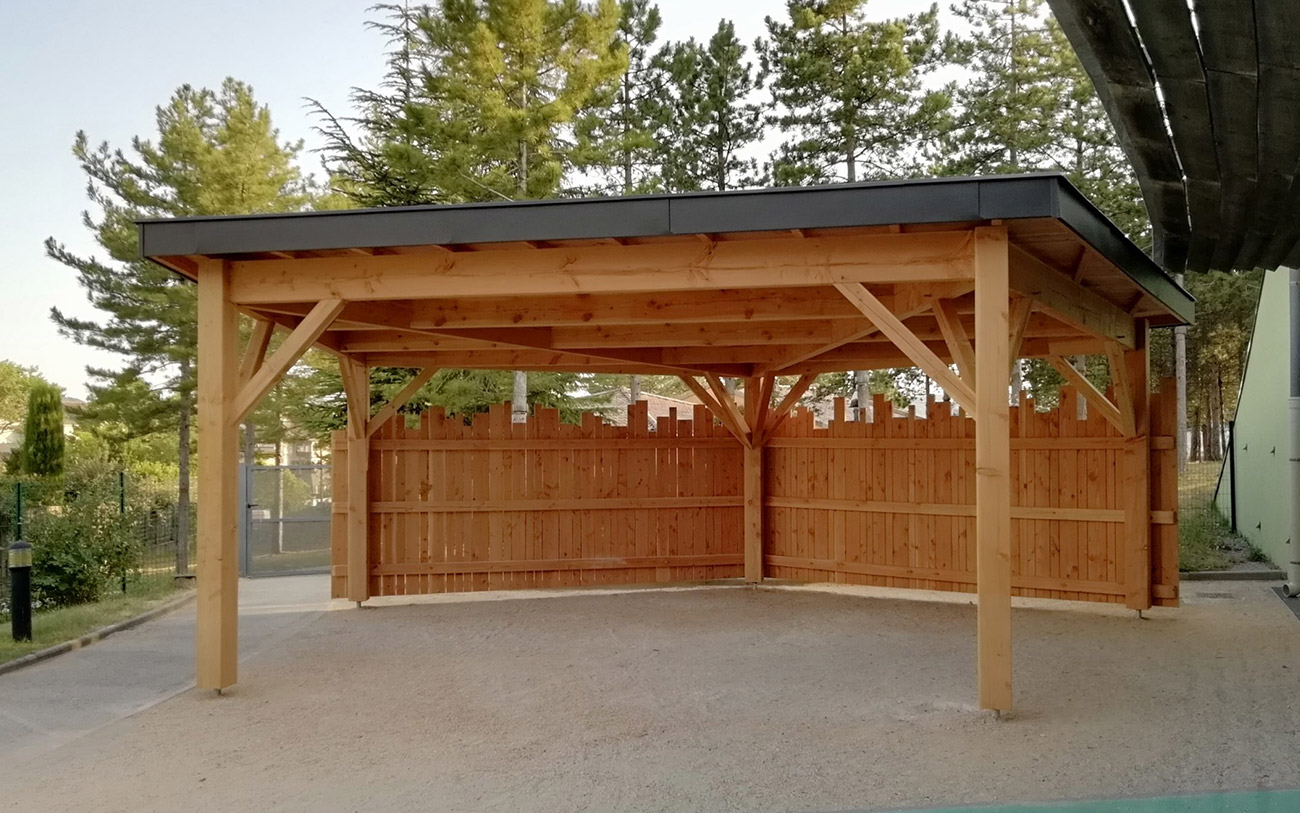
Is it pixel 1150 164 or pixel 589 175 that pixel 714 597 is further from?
pixel 589 175

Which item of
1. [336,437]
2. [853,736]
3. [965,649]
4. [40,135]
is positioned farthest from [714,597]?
[40,135]

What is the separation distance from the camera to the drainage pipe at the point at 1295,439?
9.91 m

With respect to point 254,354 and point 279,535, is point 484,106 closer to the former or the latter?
point 279,535

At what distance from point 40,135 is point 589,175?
673 inches

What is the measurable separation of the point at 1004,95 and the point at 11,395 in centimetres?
4630

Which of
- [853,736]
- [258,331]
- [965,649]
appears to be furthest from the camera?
[965,649]

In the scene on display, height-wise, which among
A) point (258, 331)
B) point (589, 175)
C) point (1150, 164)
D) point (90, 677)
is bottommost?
point (90, 677)

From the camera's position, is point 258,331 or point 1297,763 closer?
point 1297,763

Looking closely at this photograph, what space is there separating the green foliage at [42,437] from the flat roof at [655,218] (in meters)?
18.3

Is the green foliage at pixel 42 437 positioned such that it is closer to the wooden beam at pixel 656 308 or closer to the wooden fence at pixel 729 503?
the wooden fence at pixel 729 503

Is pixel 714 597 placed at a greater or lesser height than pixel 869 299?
lesser

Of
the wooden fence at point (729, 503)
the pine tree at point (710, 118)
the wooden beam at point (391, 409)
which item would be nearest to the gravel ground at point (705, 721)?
the wooden fence at point (729, 503)

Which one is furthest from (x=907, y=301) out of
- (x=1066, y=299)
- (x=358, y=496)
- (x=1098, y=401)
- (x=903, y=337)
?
(x=358, y=496)

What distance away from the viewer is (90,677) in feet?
24.0
